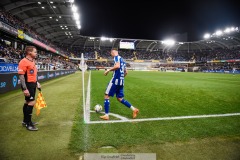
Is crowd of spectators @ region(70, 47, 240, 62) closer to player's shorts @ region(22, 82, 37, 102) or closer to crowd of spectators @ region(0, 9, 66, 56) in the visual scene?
crowd of spectators @ region(0, 9, 66, 56)

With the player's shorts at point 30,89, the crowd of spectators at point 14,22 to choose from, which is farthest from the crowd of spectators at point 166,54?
the player's shorts at point 30,89

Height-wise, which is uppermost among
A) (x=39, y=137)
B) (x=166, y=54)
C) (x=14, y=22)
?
(x=166, y=54)

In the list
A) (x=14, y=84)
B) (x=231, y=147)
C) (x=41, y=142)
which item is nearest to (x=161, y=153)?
(x=231, y=147)

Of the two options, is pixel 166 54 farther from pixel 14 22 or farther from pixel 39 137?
pixel 39 137

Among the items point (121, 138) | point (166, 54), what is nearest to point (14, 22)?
point (121, 138)

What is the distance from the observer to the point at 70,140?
3990 mm

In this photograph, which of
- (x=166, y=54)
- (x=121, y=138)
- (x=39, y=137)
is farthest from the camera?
(x=166, y=54)

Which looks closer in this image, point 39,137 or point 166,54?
point 39,137

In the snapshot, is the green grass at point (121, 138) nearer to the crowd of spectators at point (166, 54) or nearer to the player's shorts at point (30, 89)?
the player's shorts at point (30, 89)

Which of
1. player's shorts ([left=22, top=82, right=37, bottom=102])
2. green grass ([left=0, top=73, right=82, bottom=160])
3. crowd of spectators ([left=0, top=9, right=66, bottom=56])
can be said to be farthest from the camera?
crowd of spectators ([left=0, top=9, right=66, bottom=56])

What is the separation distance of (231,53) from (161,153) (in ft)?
277

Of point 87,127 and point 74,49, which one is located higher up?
point 74,49

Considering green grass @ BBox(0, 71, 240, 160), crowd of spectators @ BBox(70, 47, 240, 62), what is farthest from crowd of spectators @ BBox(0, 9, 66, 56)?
crowd of spectators @ BBox(70, 47, 240, 62)

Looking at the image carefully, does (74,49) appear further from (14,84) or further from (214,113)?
(214,113)
